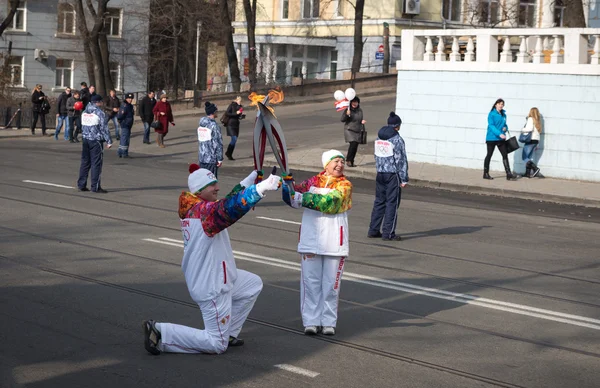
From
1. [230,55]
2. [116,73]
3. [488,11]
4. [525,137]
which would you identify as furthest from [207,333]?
[116,73]

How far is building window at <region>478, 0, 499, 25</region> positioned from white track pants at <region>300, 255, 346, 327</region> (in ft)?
134

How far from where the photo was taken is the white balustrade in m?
21.8

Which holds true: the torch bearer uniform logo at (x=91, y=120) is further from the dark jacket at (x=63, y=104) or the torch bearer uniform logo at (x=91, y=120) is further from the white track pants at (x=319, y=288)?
the dark jacket at (x=63, y=104)

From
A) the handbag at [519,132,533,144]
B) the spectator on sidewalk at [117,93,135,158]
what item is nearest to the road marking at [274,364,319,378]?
the handbag at [519,132,533,144]

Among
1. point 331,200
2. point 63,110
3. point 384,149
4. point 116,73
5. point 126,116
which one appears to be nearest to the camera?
point 331,200

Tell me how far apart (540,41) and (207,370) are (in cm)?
1766

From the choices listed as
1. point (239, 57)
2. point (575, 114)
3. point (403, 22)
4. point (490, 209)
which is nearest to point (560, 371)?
point (490, 209)

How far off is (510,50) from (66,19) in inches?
1504

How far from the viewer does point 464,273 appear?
10953mm

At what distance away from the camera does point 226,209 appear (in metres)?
6.78

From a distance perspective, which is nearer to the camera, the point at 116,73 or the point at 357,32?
the point at 357,32

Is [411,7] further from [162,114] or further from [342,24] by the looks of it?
[162,114]

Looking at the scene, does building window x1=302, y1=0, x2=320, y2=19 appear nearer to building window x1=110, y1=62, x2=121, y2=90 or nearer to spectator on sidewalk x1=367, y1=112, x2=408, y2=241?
building window x1=110, y1=62, x2=121, y2=90

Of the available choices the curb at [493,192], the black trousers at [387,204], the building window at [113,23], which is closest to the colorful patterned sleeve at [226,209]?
the black trousers at [387,204]
